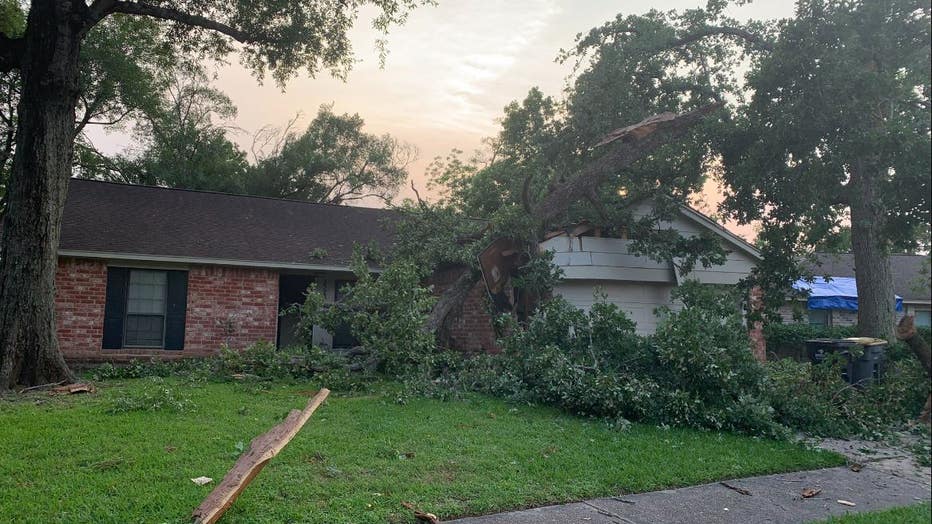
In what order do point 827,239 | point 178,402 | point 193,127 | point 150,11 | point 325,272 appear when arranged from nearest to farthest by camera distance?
point 178,402, point 827,239, point 150,11, point 325,272, point 193,127

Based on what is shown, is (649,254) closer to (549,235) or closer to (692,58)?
(549,235)

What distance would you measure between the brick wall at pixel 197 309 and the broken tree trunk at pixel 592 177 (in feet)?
13.9

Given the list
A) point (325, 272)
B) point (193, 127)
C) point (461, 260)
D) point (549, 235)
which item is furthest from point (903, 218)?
point (193, 127)

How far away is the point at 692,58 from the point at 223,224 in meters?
10.4

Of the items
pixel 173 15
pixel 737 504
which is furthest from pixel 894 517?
pixel 173 15

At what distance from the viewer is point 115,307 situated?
1300 cm

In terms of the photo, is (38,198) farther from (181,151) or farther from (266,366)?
(181,151)

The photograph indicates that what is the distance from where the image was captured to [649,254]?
12.7 m

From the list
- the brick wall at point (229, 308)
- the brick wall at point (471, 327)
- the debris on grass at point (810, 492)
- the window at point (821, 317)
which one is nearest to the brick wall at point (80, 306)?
the brick wall at point (229, 308)

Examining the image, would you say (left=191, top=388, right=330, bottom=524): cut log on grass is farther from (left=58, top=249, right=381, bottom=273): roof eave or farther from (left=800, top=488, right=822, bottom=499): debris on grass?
(left=58, top=249, right=381, bottom=273): roof eave

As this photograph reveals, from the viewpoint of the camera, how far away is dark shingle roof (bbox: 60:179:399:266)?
13195mm

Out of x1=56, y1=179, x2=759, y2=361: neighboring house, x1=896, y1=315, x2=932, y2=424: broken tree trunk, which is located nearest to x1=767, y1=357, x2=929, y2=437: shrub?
x1=896, y1=315, x2=932, y2=424: broken tree trunk

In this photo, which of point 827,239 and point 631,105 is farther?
point 631,105

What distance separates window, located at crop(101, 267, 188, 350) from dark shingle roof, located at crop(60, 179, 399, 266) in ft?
2.10
